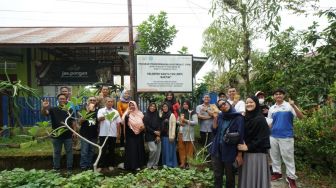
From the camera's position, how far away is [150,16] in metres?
11.3

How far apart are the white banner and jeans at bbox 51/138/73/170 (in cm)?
217

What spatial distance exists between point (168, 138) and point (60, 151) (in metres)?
2.31

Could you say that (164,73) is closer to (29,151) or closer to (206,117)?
(206,117)

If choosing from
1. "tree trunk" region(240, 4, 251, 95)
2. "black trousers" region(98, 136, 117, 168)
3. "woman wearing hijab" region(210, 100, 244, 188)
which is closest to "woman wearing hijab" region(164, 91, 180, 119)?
"black trousers" region(98, 136, 117, 168)

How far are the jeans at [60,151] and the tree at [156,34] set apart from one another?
512 cm

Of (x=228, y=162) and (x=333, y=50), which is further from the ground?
(x=333, y=50)

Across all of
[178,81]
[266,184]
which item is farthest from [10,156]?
[266,184]

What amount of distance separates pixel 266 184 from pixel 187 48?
5.36 metres

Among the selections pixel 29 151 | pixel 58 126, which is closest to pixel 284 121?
pixel 58 126

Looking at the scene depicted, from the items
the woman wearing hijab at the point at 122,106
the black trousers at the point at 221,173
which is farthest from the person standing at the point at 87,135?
the black trousers at the point at 221,173

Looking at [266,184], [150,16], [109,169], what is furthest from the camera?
[150,16]

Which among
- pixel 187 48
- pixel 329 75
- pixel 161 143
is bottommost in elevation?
pixel 161 143

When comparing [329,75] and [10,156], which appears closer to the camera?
[329,75]

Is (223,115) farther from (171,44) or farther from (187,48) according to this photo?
(171,44)
